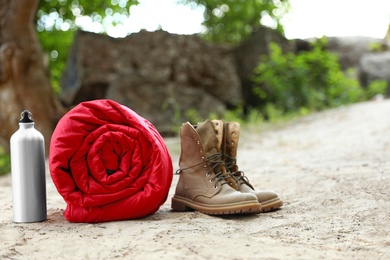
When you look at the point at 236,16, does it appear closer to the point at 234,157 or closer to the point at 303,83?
the point at 303,83

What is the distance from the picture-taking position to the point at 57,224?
2676mm

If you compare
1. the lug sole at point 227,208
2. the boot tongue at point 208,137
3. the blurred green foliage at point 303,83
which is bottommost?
the lug sole at point 227,208

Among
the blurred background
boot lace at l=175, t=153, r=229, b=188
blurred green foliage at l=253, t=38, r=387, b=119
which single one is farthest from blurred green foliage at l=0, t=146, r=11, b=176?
boot lace at l=175, t=153, r=229, b=188

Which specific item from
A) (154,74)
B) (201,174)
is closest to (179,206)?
(201,174)

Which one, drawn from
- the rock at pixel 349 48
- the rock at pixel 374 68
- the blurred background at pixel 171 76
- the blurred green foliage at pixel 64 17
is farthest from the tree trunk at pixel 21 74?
the rock at pixel 349 48

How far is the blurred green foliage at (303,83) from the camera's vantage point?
8562 mm

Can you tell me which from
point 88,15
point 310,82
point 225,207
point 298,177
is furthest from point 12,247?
point 88,15

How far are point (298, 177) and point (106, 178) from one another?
5.95 feet

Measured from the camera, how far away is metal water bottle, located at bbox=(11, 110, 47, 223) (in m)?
2.71

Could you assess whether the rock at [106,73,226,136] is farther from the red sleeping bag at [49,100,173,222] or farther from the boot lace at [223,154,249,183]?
the red sleeping bag at [49,100,173,222]

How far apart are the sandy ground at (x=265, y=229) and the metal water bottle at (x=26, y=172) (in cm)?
8

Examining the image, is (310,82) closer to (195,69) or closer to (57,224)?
(195,69)

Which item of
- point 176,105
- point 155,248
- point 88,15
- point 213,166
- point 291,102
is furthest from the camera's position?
point 88,15

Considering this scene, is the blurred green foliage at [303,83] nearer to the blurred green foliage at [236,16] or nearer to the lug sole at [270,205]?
the blurred green foliage at [236,16]
